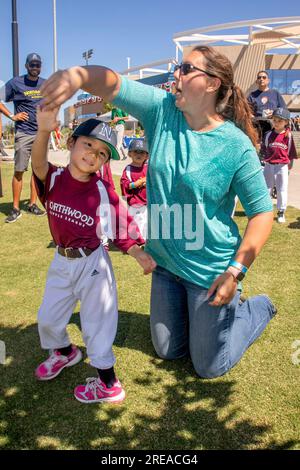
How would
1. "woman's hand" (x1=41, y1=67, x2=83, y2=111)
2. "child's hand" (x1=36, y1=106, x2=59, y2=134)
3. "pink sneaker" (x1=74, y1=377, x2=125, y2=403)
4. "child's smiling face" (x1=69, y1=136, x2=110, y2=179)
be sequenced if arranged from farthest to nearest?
"pink sneaker" (x1=74, y1=377, x2=125, y2=403), "child's smiling face" (x1=69, y1=136, x2=110, y2=179), "child's hand" (x1=36, y1=106, x2=59, y2=134), "woman's hand" (x1=41, y1=67, x2=83, y2=111)

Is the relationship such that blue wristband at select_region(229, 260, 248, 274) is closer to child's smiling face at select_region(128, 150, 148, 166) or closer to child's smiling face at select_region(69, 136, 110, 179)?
child's smiling face at select_region(69, 136, 110, 179)

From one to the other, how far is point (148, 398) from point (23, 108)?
600 centimetres

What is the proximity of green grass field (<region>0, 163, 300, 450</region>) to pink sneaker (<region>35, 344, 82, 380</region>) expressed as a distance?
0.19 ft

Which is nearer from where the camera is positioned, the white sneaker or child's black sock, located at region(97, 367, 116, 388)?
child's black sock, located at region(97, 367, 116, 388)

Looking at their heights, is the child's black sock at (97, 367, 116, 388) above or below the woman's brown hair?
below

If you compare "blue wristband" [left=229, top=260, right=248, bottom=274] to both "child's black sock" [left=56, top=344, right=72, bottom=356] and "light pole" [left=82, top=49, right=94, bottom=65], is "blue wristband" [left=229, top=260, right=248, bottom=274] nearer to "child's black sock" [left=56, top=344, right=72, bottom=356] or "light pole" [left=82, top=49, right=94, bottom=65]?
"child's black sock" [left=56, top=344, right=72, bottom=356]

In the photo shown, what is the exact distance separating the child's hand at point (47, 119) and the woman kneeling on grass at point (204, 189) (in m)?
0.53

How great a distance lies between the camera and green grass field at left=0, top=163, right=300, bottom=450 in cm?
254

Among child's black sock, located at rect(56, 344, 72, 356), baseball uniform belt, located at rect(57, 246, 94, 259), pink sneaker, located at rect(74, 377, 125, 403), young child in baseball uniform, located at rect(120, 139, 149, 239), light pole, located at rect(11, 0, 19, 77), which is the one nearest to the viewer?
baseball uniform belt, located at rect(57, 246, 94, 259)

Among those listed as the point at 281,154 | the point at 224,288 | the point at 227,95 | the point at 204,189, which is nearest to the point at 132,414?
the point at 224,288

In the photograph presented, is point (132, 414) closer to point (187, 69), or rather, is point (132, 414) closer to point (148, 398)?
point (148, 398)

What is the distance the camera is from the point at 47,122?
214 centimetres

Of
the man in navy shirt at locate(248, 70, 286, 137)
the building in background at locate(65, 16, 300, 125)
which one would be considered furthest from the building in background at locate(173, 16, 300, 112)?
the man in navy shirt at locate(248, 70, 286, 137)

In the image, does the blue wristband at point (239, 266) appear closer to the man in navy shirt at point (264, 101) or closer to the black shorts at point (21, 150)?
the black shorts at point (21, 150)
